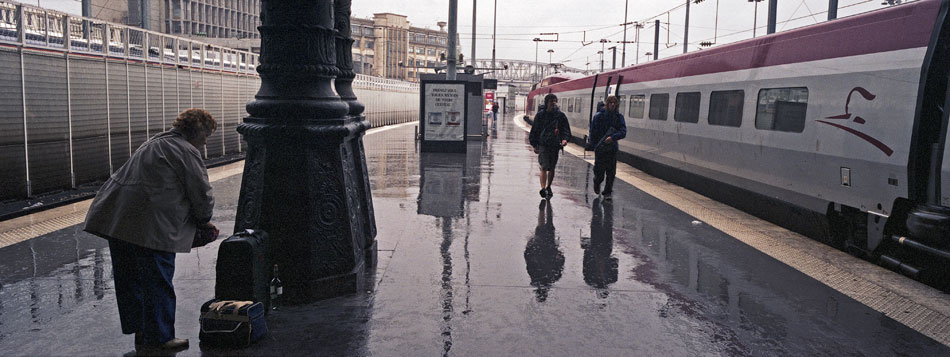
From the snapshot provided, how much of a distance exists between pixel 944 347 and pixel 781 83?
5.54m

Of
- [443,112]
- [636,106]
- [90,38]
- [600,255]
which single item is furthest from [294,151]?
[443,112]

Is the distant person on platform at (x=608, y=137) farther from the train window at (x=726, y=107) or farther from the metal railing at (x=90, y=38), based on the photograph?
the metal railing at (x=90, y=38)

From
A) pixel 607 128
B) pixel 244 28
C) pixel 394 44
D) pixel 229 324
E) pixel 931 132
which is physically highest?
pixel 394 44

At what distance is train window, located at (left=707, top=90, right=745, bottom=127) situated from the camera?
34.3 ft

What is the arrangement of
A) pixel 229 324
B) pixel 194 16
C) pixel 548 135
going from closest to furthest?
1. pixel 229 324
2. pixel 548 135
3. pixel 194 16

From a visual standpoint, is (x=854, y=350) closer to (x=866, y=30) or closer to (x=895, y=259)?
(x=895, y=259)

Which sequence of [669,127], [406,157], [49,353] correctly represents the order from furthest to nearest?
[406,157], [669,127], [49,353]

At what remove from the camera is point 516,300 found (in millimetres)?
4988

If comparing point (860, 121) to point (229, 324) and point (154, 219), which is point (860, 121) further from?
point (154, 219)

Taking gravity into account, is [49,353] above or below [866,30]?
below

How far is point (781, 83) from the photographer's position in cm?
915

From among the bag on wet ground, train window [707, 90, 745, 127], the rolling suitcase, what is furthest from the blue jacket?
the bag on wet ground

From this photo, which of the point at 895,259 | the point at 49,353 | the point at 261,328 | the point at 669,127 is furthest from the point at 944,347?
the point at 669,127

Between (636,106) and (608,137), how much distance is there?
6783 mm
